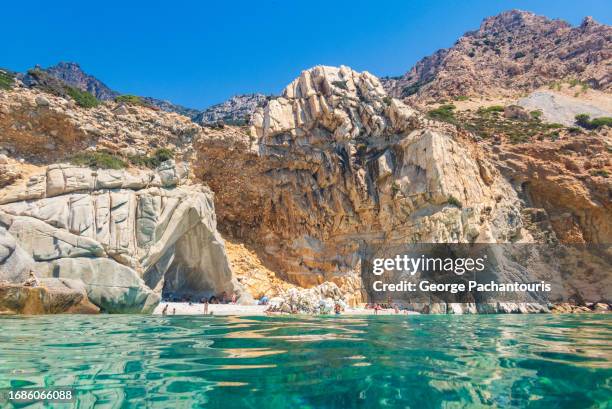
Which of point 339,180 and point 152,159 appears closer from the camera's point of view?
point 152,159

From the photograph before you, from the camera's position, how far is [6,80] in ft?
80.2

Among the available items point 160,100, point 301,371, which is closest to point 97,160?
point 301,371

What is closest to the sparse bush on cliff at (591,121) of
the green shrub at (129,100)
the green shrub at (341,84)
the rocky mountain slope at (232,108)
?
the green shrub at (341,84)

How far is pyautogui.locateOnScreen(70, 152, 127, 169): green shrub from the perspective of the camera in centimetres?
2061

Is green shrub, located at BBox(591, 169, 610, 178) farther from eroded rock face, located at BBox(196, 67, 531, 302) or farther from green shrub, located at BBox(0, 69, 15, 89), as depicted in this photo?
green shrub, located at BBox(0, 69, 15, 89)

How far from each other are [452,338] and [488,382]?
4.60 m

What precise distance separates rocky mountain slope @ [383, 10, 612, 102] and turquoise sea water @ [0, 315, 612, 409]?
216ft

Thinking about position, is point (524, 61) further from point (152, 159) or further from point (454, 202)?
point (152, 159)

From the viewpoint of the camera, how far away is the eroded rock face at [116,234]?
15.7m

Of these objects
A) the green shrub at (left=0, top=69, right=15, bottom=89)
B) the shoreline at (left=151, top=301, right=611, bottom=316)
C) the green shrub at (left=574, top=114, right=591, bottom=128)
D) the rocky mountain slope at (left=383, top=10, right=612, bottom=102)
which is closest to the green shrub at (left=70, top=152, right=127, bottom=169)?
the green shrub at (left=0, top=69, right=15, bottom=89)

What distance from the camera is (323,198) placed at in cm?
3322

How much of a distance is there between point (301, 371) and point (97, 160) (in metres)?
20.1

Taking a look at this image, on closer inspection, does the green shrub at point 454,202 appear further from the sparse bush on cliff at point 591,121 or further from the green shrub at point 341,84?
the sparse bush on cliff at point 591,121

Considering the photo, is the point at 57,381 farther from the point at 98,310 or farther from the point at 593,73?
the point at 593,73
